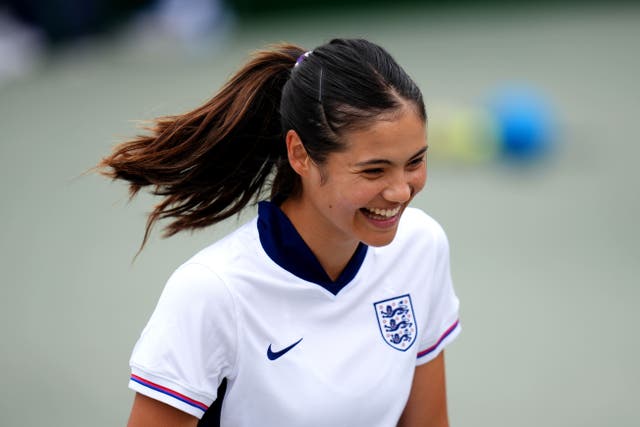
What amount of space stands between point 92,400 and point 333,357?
2.20 metres

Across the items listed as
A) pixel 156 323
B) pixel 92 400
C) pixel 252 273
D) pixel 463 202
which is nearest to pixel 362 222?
pixel 252 273

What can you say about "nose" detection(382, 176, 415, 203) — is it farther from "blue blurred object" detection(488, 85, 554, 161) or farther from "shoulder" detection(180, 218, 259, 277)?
"blue blurred object" detection(488, 85, 554, 161)

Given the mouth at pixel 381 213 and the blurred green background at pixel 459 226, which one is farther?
the blurred green background at pixel 459 226

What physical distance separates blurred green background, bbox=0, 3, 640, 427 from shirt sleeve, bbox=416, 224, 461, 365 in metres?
0.90

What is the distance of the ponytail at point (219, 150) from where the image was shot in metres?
1.92

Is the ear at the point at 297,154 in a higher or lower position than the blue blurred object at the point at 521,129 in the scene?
higher

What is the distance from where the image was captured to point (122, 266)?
16.5 feet

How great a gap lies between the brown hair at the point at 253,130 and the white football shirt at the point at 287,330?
13cm

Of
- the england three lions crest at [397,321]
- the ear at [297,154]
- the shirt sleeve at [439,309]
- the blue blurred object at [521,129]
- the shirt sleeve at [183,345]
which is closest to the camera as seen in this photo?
the shirt sleeve at [183,345]

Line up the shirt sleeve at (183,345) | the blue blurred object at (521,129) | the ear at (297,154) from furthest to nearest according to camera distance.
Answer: the blue blurred object at (521,129) → the ear at (297,154) → the shirt sleeve at (183,345)

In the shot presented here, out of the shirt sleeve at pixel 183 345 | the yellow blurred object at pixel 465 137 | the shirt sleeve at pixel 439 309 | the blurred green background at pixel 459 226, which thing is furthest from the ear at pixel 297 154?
the yellow blurred object at pixel 465 137

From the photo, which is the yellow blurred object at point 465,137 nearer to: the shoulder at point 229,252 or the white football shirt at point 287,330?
the white football shirt at point 287,330

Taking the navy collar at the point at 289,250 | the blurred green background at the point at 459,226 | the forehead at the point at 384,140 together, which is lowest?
the blurred green background at the point at 459,226

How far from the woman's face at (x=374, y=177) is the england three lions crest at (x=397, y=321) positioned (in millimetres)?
219
